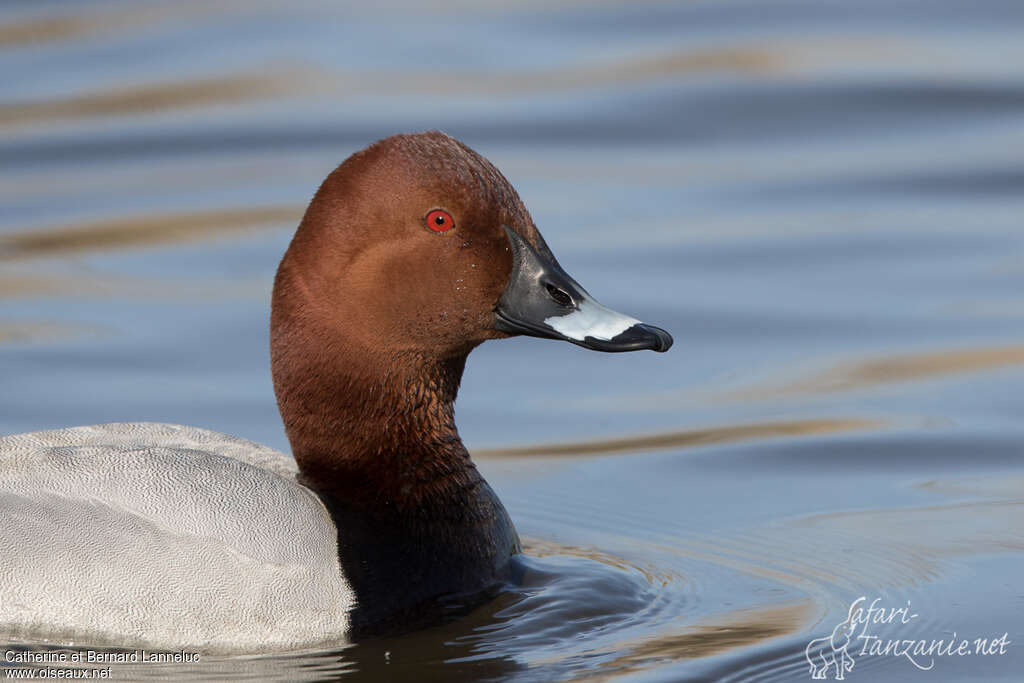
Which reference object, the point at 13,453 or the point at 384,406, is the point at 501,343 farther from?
the point at 13,453

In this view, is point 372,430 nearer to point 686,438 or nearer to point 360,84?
point 686,438

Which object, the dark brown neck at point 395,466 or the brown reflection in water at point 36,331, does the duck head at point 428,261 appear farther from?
the brown reflection in water at point 36,331

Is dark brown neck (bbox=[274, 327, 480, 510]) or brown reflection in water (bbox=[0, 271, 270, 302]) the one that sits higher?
brown reflection in water (bbox=[0, 271, 270, 302])

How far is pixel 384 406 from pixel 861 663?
1.52 m

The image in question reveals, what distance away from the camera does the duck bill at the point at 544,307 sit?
5.43m

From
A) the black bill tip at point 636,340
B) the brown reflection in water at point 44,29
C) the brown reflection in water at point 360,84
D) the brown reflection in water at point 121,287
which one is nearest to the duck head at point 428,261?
the black bill tip at point 636,340

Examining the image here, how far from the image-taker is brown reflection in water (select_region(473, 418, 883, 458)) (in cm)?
701

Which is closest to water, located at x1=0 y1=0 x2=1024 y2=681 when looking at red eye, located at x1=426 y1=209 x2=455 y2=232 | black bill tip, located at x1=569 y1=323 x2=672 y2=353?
black bill tip, located at x1=569 y1=323 x2=672 y2=353

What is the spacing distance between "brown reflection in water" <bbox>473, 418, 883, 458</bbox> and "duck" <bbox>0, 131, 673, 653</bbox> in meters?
1.22

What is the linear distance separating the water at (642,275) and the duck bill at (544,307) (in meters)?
0.80

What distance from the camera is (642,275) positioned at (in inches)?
343

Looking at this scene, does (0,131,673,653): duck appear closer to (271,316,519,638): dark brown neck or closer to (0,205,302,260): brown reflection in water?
(271,316,519,638): dark brown neck

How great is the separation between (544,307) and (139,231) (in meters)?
4.60

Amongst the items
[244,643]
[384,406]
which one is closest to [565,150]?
[384,406]
